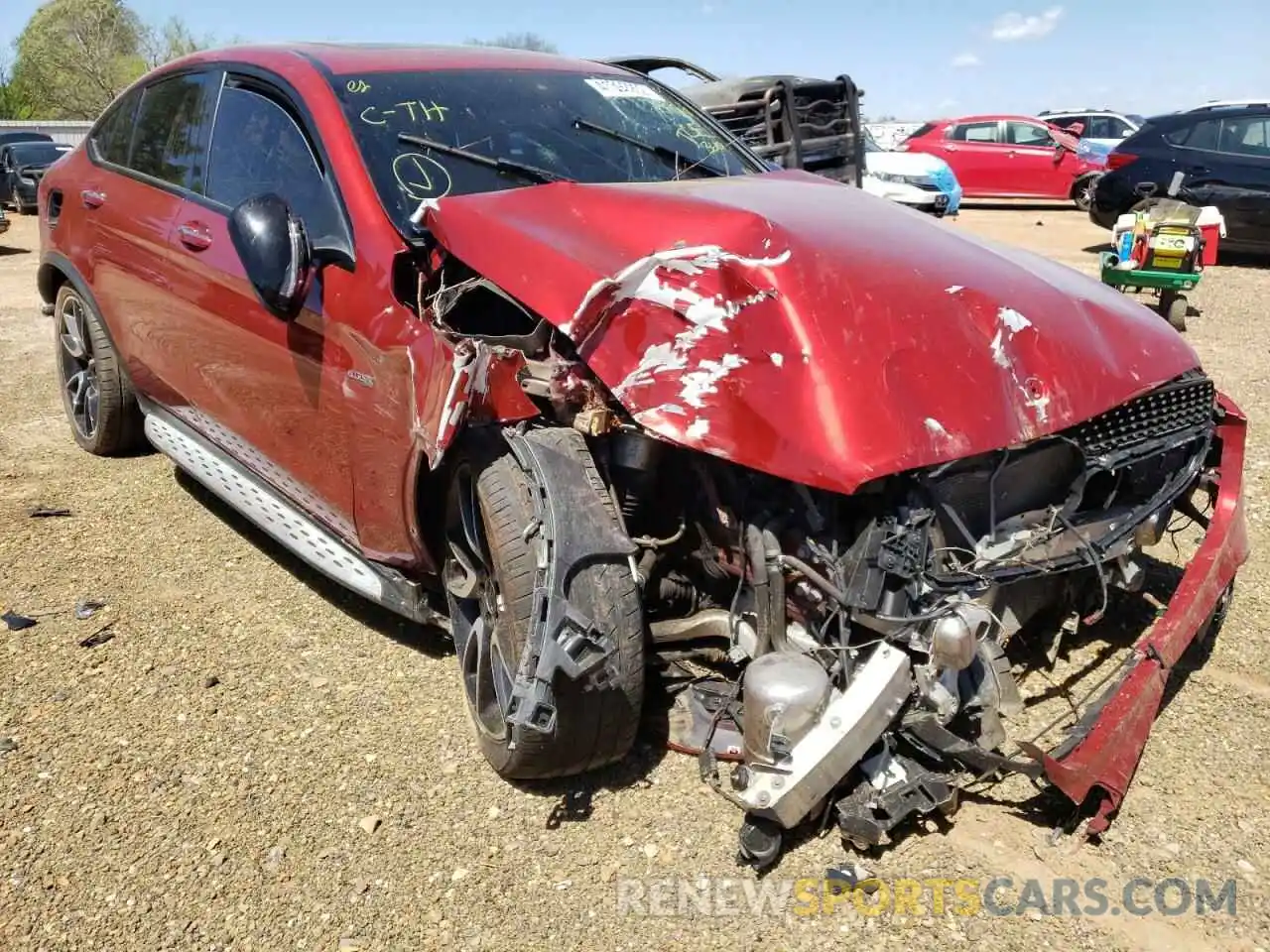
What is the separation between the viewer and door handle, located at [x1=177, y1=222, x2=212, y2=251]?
11.4 feet

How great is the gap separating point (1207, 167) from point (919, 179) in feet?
14.0

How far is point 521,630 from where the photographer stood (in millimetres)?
2465

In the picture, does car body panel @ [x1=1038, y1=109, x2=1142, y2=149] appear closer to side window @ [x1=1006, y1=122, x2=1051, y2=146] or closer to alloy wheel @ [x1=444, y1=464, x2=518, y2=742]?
side window @ [x1=1006, y1=122, x2=1051, y2=146]

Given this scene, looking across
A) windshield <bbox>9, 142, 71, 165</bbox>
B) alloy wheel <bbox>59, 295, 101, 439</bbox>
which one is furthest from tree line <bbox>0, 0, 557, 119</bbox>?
alloy wheel <bbox>59, 295, 101, 439</bbox>

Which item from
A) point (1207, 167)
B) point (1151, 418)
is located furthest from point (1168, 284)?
point (1151, 418)

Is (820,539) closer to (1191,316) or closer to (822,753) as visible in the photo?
(822,753)

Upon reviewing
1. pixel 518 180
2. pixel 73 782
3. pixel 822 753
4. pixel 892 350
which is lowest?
pixel 73 782

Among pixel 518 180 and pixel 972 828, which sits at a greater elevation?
pixel 518 180

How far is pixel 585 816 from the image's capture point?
2559 mm

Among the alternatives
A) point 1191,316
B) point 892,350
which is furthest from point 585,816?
point 1191,316

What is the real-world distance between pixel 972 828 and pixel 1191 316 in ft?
23.5

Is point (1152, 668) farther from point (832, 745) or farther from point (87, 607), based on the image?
point (87, 607)

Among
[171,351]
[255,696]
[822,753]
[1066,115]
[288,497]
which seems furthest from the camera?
[1066,115]

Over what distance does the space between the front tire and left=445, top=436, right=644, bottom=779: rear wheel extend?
8.51ft
